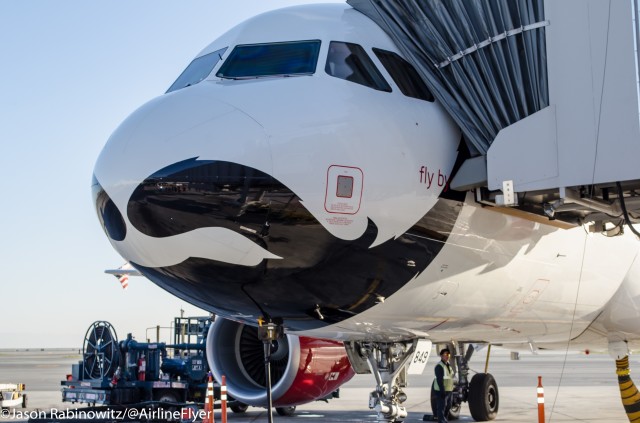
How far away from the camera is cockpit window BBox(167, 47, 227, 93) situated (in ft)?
23.6

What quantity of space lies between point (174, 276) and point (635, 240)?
5.30 metres

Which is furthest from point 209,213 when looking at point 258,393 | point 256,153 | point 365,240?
point 258,393

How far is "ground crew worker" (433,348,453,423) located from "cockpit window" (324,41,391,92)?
5.78 metres

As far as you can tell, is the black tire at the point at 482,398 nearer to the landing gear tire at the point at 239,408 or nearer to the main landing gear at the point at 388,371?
the landing gear tire at the point at 239,408

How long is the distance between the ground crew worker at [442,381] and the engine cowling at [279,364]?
49.0 inches

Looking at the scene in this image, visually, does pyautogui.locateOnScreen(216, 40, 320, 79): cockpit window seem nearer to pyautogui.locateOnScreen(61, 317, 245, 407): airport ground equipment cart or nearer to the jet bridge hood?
the jet bridge hood

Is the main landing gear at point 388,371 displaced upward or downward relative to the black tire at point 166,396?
upward

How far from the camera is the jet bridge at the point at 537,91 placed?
6.26m

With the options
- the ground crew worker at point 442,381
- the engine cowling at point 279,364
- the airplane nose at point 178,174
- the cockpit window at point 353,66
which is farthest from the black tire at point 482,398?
the airplane nose at point 178,174

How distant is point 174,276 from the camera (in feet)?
21.1

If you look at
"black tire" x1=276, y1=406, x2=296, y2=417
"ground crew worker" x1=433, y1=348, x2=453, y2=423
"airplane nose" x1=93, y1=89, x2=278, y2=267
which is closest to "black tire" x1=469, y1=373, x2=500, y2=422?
"ground crew worker" x1=433, y1=348, x2=453, y2=423

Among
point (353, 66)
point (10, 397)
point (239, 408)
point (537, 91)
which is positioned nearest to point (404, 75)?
point (353, 66)

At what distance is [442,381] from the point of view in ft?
40.4

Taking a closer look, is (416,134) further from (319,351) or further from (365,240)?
(319,351)
